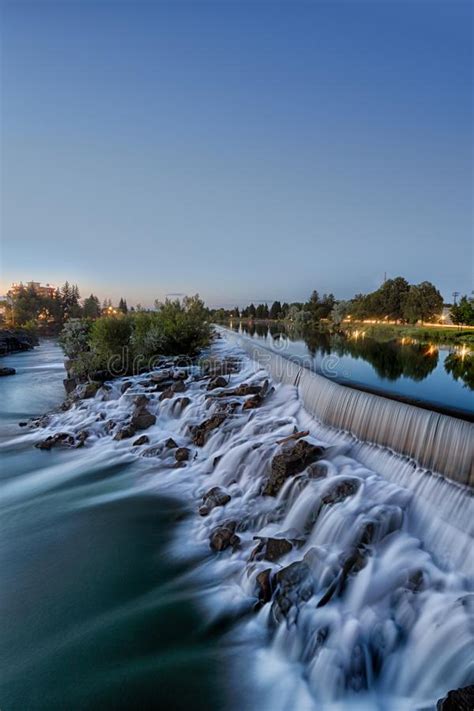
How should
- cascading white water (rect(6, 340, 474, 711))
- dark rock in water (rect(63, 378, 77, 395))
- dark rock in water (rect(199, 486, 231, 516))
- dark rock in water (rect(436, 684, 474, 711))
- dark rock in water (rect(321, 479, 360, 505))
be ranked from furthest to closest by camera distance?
dark rock in water (rect(63, 378, 77, 395)) → dark rock in water (rect(199, 486, 231, 516)) → dark rock in water (rect(321, 479, 360, 505)) → cascading white water (rect(6, 340, 474, 711)) → dark rock in water (rect(436, 684, 474, 711))

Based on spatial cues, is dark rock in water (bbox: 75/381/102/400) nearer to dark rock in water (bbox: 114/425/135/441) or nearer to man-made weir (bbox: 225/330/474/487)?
dark rock in water (bbox: 114/425/135/441)

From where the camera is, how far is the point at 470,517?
480 cm

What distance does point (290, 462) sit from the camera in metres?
6.82

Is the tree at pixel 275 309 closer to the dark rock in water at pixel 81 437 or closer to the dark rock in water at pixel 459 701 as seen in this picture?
the dark rock in water at pixel 81 437

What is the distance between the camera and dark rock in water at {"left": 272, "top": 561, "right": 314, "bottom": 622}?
443cm

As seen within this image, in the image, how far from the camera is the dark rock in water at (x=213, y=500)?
6820 millimetres

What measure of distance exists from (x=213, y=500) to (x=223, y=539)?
1114 mm

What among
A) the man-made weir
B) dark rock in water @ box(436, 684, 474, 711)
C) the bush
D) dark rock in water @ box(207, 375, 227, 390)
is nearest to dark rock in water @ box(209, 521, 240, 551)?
the man-made weir

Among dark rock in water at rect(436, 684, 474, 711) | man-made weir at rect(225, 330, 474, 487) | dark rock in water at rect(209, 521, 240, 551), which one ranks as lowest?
dark rock in water at rect(209, 521, 240, 551)

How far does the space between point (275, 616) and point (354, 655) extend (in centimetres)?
91

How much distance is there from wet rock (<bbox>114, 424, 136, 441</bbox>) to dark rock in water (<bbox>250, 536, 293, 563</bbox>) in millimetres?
6201

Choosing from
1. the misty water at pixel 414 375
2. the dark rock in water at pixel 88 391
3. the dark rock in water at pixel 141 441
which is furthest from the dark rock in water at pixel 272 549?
the dark rock in water at pixel 88 391

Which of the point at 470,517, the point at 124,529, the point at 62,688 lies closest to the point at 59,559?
the point at 124,529

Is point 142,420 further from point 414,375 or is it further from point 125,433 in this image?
point 414,375
